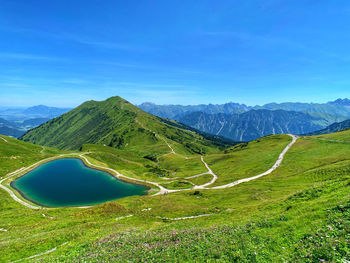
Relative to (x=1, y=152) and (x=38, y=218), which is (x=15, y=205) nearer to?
(x=38, y=218)

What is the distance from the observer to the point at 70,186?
103312 mm

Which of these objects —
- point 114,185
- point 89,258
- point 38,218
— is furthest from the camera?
point 114,185

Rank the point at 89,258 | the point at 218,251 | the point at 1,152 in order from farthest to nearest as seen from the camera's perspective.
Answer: the point at 1,152
the point at 89,258
the point at 218,251

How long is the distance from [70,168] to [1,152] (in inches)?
1977

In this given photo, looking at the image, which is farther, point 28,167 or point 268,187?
point 28,167

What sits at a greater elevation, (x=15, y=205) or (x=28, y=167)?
(x=28, y=167)

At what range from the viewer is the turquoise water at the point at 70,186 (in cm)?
8581

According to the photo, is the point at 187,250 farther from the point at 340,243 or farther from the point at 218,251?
the point at 340,243

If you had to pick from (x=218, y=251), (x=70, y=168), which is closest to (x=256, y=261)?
(x=218, y=251)

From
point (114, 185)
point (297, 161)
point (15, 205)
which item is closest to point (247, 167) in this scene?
point (297, 161)

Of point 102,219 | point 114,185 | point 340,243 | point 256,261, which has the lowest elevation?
point 114,185

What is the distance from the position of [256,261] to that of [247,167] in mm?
115679

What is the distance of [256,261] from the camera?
14.2 meters

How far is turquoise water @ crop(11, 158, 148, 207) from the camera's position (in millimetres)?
85812
